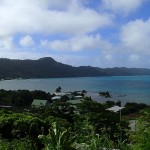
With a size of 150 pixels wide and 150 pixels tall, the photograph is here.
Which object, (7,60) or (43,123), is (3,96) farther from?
(7,60)

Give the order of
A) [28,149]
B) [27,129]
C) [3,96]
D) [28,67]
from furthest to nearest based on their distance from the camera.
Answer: [28,67] < [3,96] < [27,129] < [28,149]

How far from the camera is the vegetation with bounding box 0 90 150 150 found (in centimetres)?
870

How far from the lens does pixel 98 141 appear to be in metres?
8.78

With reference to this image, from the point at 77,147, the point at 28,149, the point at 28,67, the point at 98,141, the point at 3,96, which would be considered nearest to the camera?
the point at 98,141

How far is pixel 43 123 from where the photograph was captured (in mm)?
19891

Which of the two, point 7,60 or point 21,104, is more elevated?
point 7,60

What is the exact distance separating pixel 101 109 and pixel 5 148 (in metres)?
14.8

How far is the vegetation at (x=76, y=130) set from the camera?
8695mm

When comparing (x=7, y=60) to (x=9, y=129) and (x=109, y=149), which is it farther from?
(x=109, y=149)

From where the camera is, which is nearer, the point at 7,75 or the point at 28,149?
the point at 28,149

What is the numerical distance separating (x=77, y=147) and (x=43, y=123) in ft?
35.0

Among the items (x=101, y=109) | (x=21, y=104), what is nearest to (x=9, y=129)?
(x=101, y=109)

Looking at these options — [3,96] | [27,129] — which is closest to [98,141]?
[27,129]

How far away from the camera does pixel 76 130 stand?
12.6 metres
